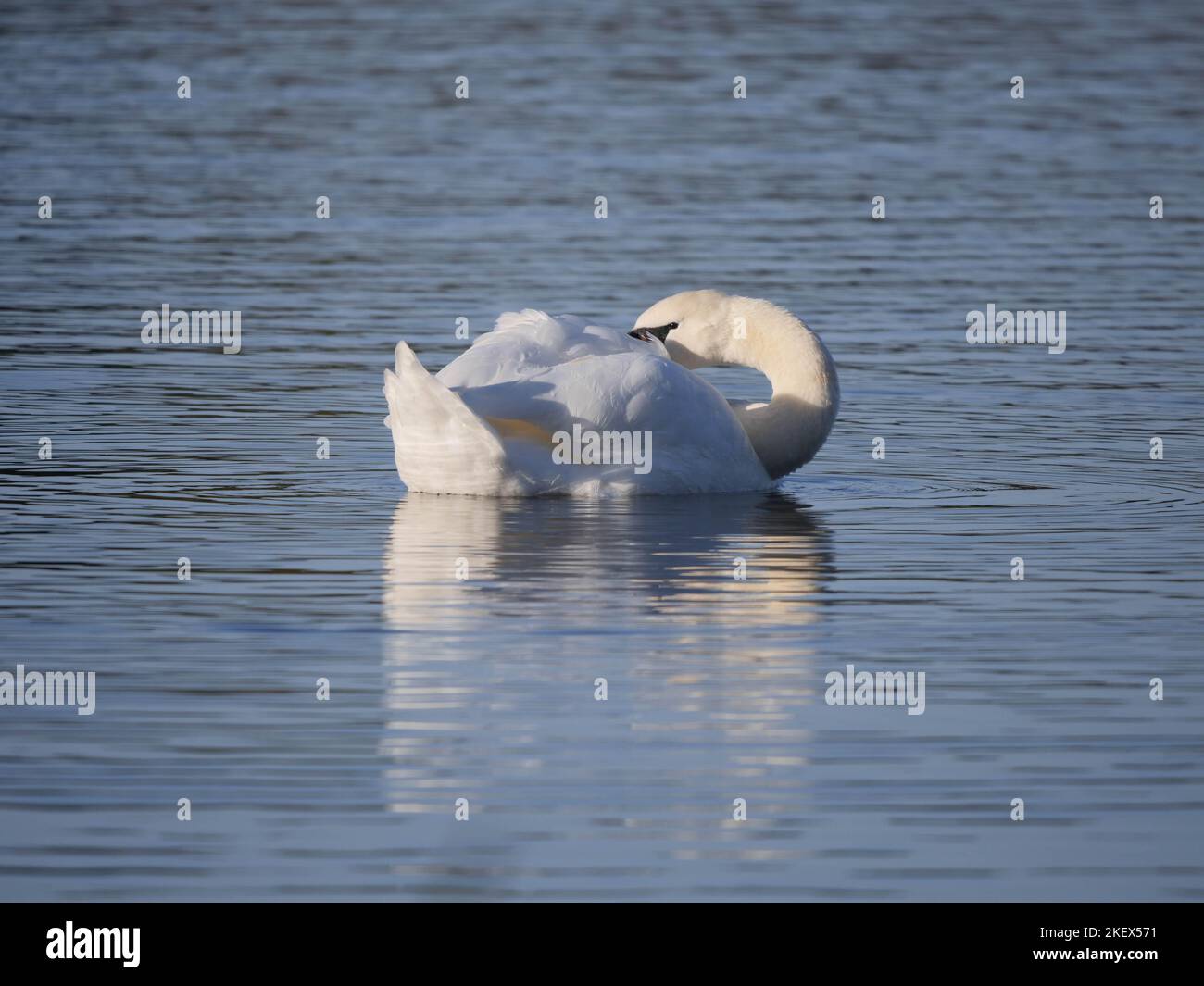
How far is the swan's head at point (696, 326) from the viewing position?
14.6 meters

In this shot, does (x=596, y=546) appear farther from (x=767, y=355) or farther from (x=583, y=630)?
(x=767, y=355)

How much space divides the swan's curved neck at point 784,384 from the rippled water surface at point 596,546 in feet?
1.07

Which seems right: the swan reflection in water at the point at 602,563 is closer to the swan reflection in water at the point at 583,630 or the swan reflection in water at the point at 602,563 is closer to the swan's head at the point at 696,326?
the swan reflection in water at the point at 583,630

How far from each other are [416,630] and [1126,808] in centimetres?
350

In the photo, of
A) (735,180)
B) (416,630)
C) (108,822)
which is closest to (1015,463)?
(416,630)

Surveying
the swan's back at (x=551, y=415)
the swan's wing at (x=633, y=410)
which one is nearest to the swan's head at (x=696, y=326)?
the swan's back at (x=551, y=415)

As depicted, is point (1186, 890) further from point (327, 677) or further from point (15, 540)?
point (15, 540)

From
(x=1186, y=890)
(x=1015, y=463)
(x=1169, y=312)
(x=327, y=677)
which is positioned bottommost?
(x=1186, y=890)

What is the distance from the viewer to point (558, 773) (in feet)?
27.9

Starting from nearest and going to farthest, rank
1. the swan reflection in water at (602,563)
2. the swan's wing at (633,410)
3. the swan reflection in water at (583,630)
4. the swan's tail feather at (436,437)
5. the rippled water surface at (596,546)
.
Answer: the rippled water surface at (596,546)
the swan reflection in water at (583,630)
the swan reflection in water at (602,563)
the swan's tail feather at (436,437)
the swan's wing at (633,410)

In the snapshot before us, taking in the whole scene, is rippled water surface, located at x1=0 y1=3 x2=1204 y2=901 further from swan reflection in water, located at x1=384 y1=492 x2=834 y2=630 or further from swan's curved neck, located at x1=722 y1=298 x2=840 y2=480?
swan's curved neck, located at x1=722 y1=298 x2=840 y2=480

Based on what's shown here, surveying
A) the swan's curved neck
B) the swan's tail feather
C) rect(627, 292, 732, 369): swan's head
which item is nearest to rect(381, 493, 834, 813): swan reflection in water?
the swan's tail feather

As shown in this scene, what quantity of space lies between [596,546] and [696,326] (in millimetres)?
2608

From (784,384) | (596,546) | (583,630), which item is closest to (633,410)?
(596,546)
